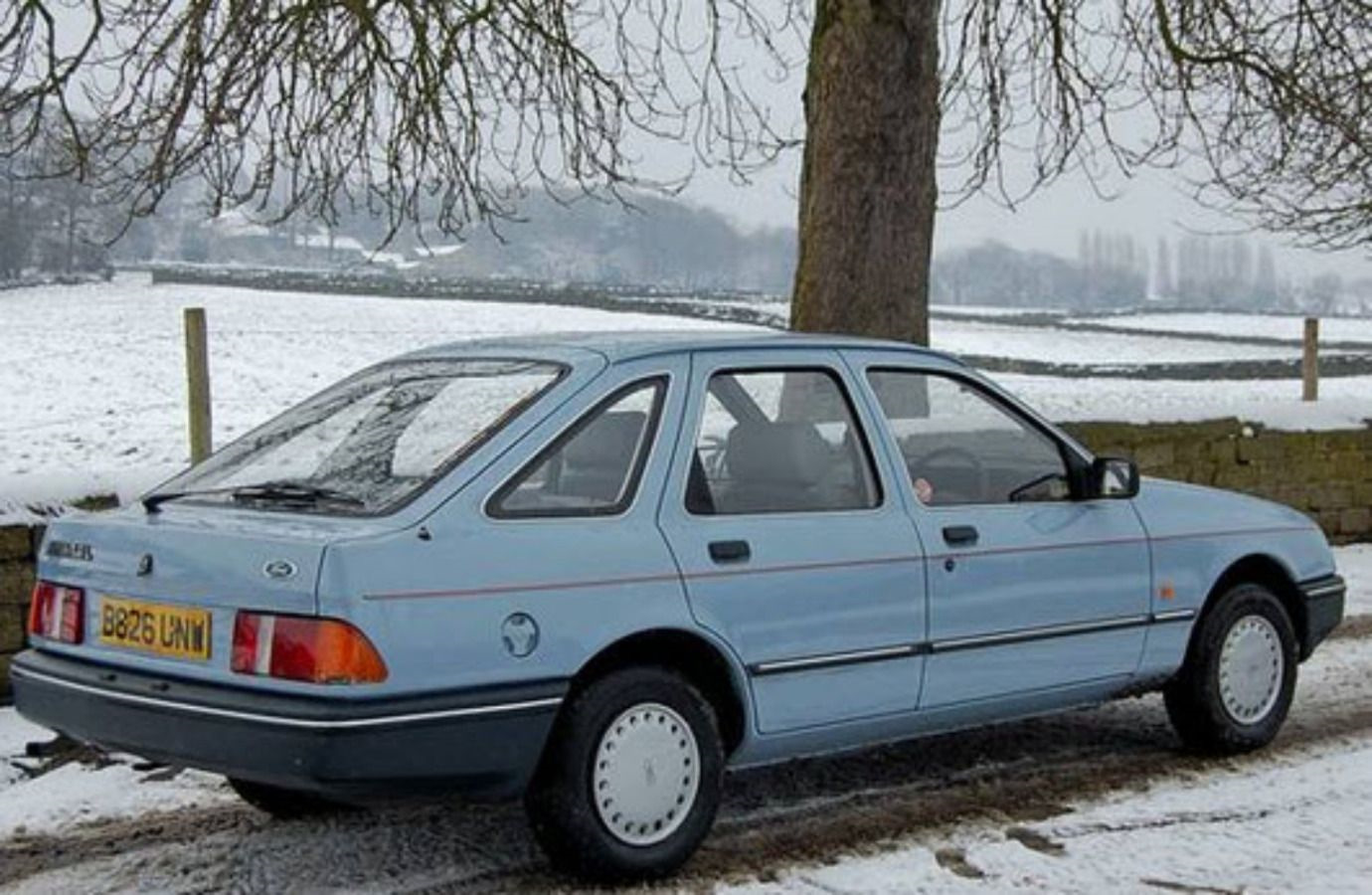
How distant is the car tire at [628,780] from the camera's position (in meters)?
4.97

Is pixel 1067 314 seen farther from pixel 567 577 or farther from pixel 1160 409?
pixel 567 577

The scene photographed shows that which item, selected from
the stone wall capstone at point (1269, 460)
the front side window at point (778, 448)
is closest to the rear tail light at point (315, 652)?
the front side window at point (778, 448)

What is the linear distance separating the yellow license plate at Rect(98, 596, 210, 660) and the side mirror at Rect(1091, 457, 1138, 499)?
308cm

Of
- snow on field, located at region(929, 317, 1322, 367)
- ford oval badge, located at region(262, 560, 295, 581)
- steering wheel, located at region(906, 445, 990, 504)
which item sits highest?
snow on field, located at region(929, 317, 1322, 367)

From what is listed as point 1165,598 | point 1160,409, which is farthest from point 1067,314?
point 1165,598

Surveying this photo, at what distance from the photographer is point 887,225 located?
12.0 metres

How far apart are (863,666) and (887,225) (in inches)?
266

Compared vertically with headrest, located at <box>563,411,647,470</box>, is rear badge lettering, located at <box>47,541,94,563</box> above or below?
below

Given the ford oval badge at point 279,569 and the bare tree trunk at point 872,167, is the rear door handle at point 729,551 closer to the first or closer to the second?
the ford oval badge at point 279,569

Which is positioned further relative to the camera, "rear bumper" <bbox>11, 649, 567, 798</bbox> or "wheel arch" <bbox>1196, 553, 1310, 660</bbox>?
"wheel arch" <bbox>1196, 553, 1310, 660</bbox>

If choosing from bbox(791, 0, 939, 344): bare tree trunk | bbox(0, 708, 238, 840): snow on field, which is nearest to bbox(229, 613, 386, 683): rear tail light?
bbox(0, 708, 238, 840): snow on field

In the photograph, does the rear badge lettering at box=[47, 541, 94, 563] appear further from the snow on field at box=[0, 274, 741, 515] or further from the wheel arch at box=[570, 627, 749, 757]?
the snow on field at box=[0, 274, 741, 515]

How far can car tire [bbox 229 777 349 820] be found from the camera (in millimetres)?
5891

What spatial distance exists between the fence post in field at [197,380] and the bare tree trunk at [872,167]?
14.0 ft
